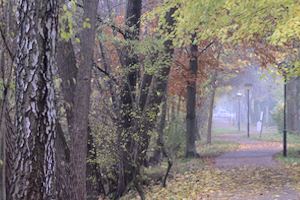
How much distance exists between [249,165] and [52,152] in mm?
8093

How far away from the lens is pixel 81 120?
4910 mm

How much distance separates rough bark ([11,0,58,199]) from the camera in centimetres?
280

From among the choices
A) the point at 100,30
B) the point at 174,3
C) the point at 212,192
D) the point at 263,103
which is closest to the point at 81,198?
the point at 212,192

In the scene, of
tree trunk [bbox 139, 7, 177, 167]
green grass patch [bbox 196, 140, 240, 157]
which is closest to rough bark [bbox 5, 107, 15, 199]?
tree trunk [bbox 139, 7, 177, 167]

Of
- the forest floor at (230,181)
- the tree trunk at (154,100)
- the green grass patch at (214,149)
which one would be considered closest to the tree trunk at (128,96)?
the tree trunk at (154,100)

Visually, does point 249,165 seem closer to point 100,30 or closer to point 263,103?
point 100,30

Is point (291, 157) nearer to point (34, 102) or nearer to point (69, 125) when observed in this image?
point (69, 125)

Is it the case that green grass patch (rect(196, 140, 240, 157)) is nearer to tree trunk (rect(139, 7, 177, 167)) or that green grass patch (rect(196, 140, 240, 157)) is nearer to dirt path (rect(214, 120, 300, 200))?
dirt path (rect(214, 120, 300, 200))

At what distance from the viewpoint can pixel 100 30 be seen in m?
7.69

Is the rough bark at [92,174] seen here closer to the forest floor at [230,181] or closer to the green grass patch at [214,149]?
the forest floor at [230,181]

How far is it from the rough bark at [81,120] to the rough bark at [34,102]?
199 centimetres

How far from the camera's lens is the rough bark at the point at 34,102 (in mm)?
2799

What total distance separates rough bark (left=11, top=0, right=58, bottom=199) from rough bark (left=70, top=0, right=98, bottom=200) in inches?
78.3

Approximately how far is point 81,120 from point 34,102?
6.97ft
